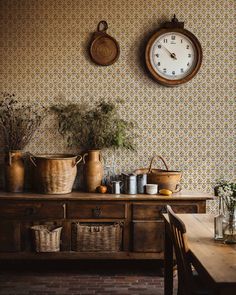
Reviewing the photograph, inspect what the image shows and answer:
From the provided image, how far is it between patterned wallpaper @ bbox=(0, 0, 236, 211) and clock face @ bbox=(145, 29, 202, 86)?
121 mm

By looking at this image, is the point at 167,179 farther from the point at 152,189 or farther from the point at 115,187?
the point at 115,187

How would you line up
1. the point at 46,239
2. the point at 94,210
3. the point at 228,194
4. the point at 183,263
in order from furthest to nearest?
the point at 94,210
the point at 46,239
the point at 228,194
the point at 183,263

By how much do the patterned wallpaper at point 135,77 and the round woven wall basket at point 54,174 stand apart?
461mm

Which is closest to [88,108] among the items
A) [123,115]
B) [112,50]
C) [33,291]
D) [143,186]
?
[123,115]

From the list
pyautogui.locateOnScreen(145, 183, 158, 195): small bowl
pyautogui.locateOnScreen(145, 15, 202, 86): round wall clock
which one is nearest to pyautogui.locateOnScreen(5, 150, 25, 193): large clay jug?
pyautogui.locateOnScreen(145, 183, 158, 195): small bowl

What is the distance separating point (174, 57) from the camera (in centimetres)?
474

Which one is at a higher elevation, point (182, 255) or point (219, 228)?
point (219, 228)

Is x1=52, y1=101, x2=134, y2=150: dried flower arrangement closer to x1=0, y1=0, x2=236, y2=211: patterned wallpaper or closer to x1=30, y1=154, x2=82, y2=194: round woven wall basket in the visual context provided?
x1=0, y1=0, x2=236, y2=211: patterned wallpaper

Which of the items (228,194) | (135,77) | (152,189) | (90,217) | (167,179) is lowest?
(90,217)

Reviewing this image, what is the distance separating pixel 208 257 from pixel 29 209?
2431 millimetres

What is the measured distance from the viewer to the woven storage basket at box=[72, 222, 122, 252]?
4.19 metres

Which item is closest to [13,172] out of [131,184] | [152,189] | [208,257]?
[131,184]

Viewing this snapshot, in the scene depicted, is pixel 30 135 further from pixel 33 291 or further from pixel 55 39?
pixel 33 291

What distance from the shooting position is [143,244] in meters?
4.22
